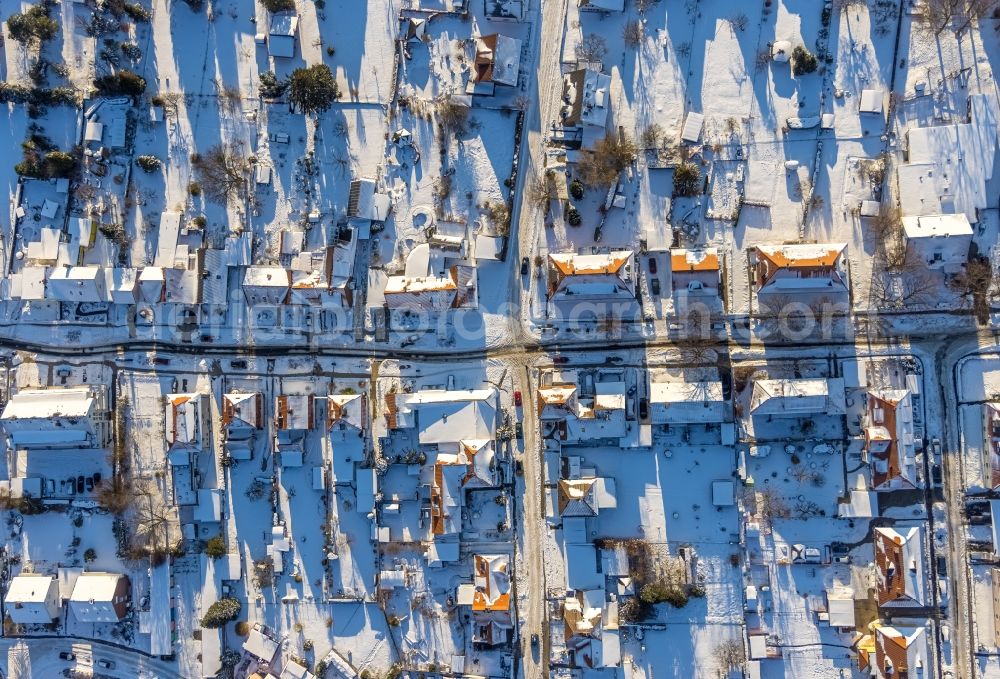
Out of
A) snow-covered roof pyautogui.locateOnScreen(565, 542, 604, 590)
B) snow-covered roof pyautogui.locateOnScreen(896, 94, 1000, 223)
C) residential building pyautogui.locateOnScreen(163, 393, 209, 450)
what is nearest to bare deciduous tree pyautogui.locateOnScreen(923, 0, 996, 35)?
snow-covered roof pyautogui.locateOnScreen(896, 94, 1000, 223)

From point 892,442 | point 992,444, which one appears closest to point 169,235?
point 892,442

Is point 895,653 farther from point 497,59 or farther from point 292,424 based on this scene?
point 497,59

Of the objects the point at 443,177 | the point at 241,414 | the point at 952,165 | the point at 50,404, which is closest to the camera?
the point at 952,165

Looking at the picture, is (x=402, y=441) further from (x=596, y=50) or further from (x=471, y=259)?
(x=596, y=50)

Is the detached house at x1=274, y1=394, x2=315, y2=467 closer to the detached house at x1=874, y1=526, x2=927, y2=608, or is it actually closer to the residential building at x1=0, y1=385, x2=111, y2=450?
the residential building at x1=0, y1=385, x2=111, y2=450

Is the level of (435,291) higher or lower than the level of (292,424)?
higher

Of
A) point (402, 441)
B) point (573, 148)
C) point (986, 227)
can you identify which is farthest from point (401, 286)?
point (986, 227)

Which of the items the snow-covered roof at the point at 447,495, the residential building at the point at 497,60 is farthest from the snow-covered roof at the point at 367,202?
the snow-covered roof at the point at 447,495

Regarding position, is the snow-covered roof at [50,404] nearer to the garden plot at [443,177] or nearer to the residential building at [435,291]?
the residential building at [435,291]
